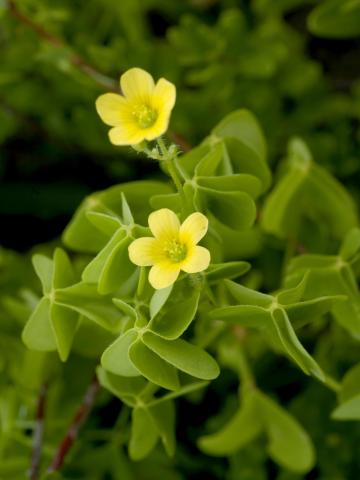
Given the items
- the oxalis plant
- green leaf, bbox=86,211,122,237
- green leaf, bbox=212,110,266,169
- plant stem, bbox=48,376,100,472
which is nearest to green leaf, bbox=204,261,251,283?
the oxalis plant

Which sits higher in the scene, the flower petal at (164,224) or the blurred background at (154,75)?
the flower petal at (164,224)

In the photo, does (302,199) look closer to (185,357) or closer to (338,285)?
(338,285)

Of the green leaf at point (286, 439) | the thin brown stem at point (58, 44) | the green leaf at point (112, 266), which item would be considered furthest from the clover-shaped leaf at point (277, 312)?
the thin brown stem at point (58, 44)

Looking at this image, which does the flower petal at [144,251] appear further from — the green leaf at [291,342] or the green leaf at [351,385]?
the green leaf at [351,385]

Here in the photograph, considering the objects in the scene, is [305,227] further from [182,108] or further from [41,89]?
[41,89]

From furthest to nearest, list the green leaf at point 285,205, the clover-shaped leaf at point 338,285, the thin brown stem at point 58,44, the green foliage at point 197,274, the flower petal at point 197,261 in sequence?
the thin brown stem at point 58,44 → the green leaf at point 285,205 → the clover-shaped leaf at point 338,285 → the green foliage at point 197,274 → the flower petal at point 197,261

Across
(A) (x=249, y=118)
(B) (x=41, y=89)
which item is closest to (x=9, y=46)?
(B) (x=41, y=89)

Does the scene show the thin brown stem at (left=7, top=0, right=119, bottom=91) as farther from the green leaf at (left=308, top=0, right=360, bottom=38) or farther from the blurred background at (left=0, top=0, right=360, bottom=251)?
the green leaf at (left=308, top=0, right=360, bottom=38)
